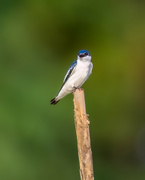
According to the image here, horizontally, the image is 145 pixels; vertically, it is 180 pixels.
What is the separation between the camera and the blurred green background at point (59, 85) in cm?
912

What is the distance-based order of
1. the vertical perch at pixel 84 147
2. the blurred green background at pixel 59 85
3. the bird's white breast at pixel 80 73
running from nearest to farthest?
the vertical perch at pixel 84 147, the bird's white breast at pixel 80 73, the blurred green background at pixel 59 85

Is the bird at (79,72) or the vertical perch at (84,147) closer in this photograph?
the vertical perch at (84,147)

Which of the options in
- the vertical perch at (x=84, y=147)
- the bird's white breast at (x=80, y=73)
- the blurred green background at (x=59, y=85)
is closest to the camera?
the vertical perch at (x=84, y=147)

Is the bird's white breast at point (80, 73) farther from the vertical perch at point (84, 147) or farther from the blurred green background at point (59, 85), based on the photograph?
the blurred green background at point (59, 85)

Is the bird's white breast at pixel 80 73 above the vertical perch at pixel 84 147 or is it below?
above

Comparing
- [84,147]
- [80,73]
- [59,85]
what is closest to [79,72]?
[80,73]

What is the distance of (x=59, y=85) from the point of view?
9.04 metres

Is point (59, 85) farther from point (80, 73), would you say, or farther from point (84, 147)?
point (84, 147)

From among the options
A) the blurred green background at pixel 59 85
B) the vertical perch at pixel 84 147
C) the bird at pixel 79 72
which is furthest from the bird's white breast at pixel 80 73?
the blurred green background at pixel 59 85

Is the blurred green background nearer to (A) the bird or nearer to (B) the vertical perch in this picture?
(A) the bird

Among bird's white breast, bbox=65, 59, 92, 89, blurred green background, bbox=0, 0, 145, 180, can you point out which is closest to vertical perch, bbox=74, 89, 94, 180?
bird's white breast, bbox=65, 59, 92, 89

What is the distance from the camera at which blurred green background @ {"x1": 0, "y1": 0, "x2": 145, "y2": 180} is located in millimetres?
9125
